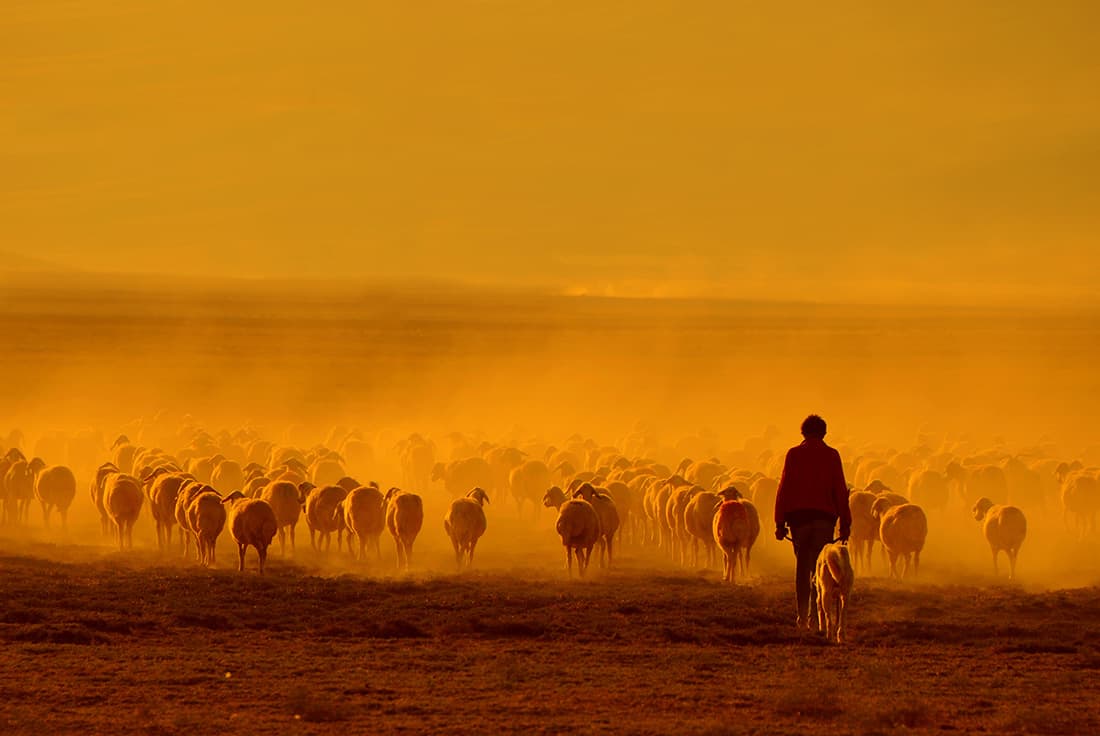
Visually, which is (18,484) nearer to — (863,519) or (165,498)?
(165,498)

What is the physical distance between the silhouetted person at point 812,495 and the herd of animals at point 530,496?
646cm

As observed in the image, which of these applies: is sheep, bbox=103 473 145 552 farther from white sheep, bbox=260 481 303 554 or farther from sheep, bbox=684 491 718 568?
sheep, bbox=684 491 718 568

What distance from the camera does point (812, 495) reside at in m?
16.3

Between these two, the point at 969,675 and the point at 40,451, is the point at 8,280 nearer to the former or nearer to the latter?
the point at 40,451

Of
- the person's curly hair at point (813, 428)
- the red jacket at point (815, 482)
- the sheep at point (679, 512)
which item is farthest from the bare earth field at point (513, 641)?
the person's curly hair at point (813, 428)

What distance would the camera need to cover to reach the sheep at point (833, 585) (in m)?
16.3

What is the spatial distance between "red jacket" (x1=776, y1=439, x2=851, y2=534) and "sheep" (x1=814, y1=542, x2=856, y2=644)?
0.33 m

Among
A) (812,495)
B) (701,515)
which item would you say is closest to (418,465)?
(701,515)

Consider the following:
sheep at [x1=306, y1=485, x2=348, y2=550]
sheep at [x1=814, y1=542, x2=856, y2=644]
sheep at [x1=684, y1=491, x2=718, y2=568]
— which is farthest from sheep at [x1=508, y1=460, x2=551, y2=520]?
sheep at [x1=814, y1=542, x2=856, y2=644]

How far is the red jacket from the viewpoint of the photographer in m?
16.3

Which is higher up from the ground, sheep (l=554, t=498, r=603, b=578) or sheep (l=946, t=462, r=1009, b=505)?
sheep (l=946, t=462, r=1009, b=505)

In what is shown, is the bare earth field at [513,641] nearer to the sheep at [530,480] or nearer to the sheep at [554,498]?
the sheep at [530,480]

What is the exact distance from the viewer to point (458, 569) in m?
25.2

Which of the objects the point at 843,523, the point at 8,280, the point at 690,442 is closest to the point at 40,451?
the point at 690,442
